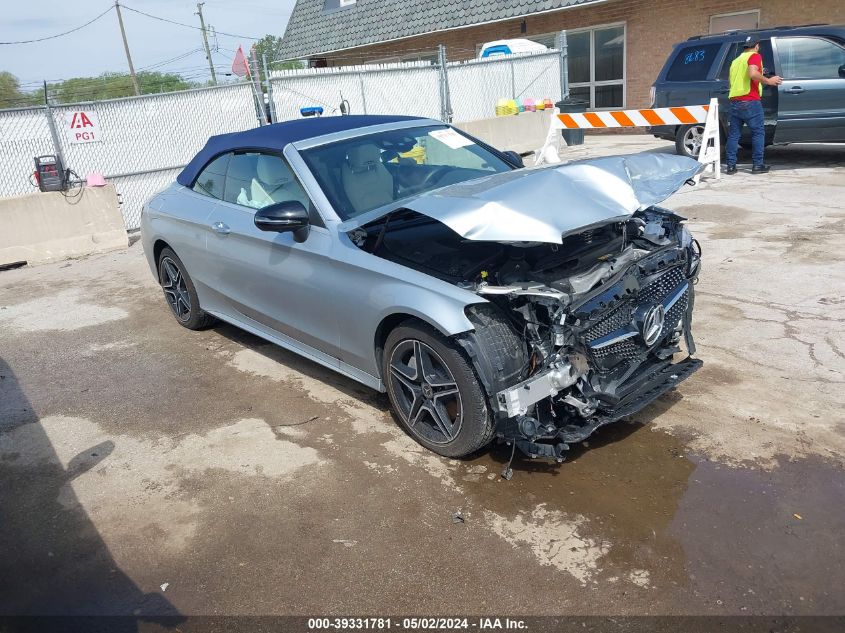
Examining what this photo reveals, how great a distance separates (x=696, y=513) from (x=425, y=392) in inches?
57.6

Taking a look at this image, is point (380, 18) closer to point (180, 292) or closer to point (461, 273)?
point (180, 292)

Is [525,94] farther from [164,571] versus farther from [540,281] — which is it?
[164,571]

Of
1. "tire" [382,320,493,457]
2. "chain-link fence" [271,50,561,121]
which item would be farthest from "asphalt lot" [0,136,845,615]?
"chain-link fence" [271,50,561,121]

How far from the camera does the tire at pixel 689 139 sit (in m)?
12.0

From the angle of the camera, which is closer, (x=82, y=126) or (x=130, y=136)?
(x=82, y=126)

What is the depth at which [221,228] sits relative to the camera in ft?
16.9

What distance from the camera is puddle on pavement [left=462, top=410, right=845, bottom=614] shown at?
2867 millimetres

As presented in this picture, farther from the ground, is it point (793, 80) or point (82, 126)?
point (82, 126)

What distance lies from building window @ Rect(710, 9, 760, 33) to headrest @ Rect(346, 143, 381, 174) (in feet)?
43.7

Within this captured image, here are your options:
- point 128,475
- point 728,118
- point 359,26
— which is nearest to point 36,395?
point 128,475

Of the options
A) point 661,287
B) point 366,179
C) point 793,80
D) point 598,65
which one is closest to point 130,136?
point 366,179

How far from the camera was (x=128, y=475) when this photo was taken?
13.3 ft

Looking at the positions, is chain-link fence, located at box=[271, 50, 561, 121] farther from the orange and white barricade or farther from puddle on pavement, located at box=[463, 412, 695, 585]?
puddle on pavement, located at box=[463, 412, 695, 585]

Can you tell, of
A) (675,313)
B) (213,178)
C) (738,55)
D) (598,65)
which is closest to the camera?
(675,313)
